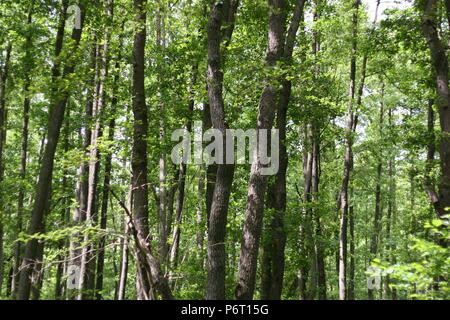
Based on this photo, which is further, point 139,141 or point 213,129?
point 139,141

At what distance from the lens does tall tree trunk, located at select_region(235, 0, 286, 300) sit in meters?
6.56

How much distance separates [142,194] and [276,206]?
4067 mm

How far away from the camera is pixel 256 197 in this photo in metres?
6.94

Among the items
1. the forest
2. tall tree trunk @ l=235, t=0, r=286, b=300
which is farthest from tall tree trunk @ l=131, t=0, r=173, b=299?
tall tree trunk @ l=235, t=0, r=286, b=300

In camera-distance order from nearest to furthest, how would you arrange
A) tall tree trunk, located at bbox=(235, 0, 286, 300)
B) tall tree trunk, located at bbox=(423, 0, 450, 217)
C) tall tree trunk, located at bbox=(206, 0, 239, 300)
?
1. tall tree trunk, located at bbox=(235, 0, 286, 300)
2. tall tree trunk, located at bbox=(206, 0, 239, 300)
3. tall tree trunk, located at bbox=(423, 0, 450, 217)

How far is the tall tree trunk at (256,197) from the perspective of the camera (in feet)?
21.5

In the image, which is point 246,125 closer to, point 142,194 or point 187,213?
point 187,213

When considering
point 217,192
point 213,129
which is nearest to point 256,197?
point 217,192

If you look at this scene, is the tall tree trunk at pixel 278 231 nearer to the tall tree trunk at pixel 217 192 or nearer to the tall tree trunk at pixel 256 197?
the tall tree trunk at pixel 256 197

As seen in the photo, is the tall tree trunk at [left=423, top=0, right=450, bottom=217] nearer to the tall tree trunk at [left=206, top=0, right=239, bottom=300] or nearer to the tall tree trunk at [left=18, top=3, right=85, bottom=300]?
the tall tree trunk at [left=206, top=0, right=239, bottom=300]

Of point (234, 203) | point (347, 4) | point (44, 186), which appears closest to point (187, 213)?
point (234, 203)

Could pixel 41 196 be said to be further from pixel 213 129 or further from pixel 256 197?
pixel 256 197

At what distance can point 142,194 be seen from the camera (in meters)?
7.51

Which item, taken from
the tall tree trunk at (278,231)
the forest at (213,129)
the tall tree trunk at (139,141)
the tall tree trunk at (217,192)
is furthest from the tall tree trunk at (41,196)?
the tall tree trunk at (278,231)
